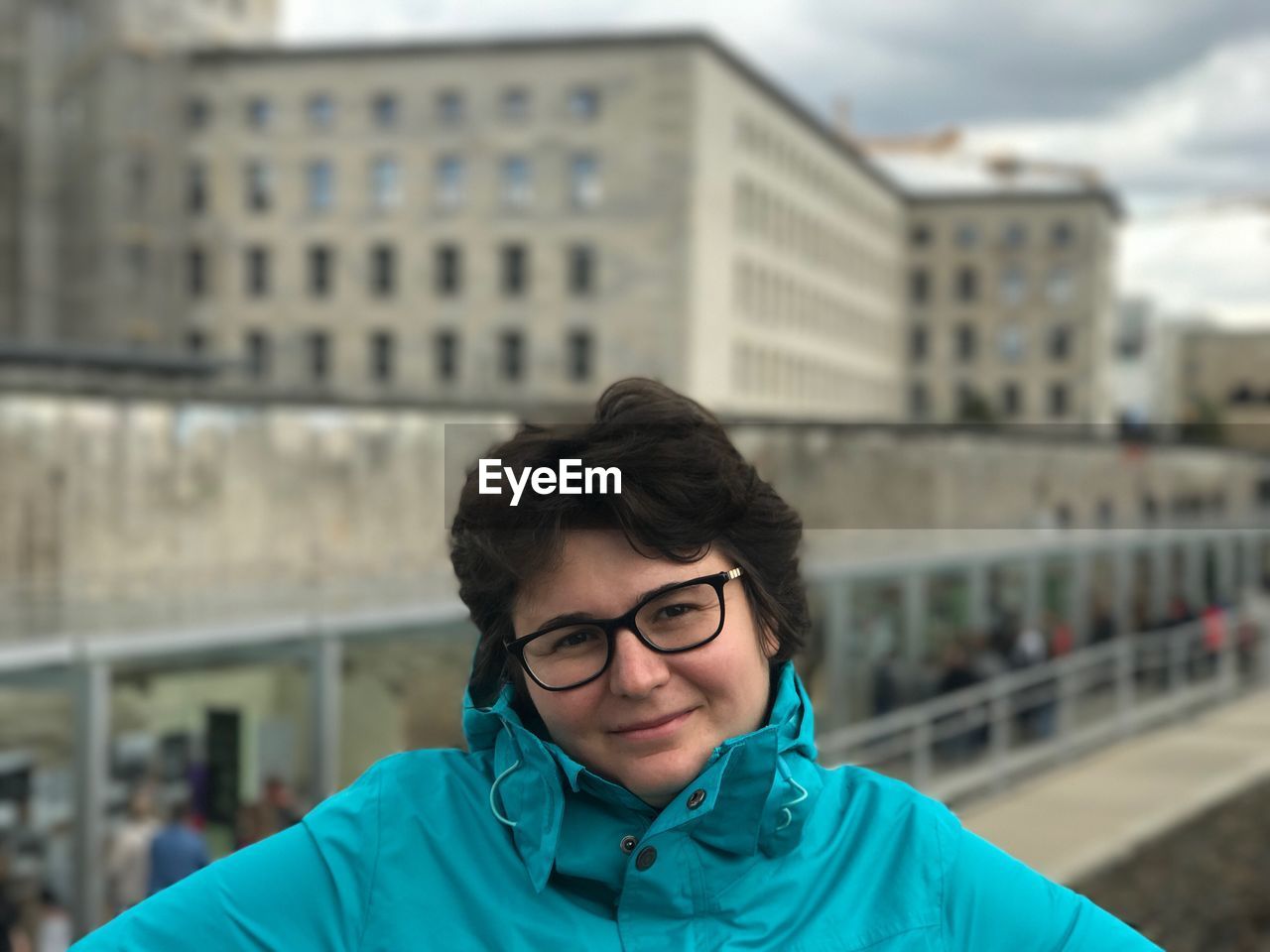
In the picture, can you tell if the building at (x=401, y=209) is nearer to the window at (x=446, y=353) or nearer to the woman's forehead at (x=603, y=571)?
the window at (x=446, y=353)

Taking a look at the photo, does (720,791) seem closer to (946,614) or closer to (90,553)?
(946,614)

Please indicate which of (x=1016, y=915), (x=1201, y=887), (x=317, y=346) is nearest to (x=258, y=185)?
(x=317, y=346)

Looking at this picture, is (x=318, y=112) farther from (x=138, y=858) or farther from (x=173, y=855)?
(x=173, y=855)

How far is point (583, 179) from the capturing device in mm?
52562

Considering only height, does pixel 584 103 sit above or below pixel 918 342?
above

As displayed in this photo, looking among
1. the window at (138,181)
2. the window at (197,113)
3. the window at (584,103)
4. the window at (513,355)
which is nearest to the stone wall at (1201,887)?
the window at (513,355)

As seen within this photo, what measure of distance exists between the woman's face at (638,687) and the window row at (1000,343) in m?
80.6

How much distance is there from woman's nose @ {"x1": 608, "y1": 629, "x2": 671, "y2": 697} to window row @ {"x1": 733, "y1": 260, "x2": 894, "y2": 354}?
5378 cm

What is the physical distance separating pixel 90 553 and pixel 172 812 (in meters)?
19.4

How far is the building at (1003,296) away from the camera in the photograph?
264 ft

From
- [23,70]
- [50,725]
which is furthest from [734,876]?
[23,70]

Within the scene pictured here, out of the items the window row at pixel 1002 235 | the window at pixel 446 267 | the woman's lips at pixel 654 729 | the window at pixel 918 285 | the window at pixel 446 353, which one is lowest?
the woman's lips at pixel 654 729

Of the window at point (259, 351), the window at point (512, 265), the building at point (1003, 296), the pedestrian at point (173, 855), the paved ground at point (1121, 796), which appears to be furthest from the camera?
the building at point (1003, 296)

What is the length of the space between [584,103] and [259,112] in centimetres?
1154
